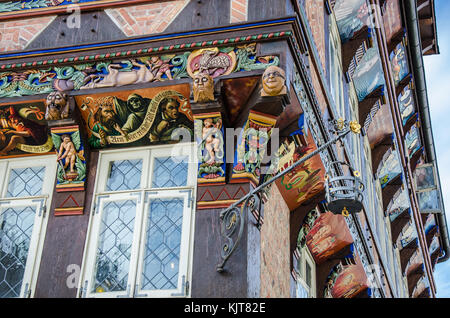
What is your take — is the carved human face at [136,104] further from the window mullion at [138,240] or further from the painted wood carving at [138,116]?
the window mullion at [138,240]

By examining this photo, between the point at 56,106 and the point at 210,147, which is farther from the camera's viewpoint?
the point at 56,106

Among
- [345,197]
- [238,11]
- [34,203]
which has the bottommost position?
[345,197]

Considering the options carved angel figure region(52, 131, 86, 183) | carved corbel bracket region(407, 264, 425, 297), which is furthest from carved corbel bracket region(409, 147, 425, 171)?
carved angel figure region(52, 131, 86, 183)

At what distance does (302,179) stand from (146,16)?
2.62m

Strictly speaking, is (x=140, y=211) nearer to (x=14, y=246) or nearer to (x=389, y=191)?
(x=14, y=246)

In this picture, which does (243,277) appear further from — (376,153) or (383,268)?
(376,153)

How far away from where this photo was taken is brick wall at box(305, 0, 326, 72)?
9153 mm

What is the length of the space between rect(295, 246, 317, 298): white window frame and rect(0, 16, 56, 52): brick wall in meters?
4.04

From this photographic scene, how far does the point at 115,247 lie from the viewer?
7.11 metres

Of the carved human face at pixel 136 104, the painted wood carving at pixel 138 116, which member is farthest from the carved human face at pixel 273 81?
the carved human face at pixel 136 104

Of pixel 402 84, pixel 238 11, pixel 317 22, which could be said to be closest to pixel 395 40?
pixel 402 84

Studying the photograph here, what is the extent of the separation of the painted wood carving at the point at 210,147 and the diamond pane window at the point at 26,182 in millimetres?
1821

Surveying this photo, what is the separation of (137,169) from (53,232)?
1044 millimetres

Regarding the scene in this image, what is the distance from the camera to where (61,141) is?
7.40 meters
